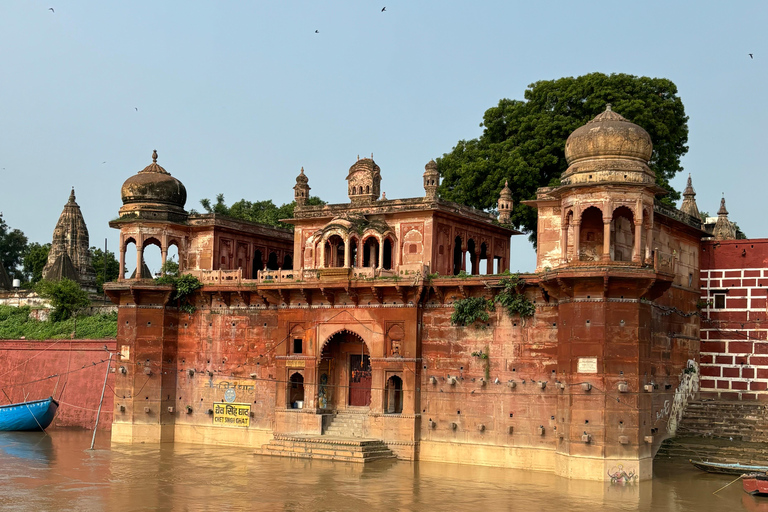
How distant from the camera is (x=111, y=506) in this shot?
63.9 feet

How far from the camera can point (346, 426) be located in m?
27.1

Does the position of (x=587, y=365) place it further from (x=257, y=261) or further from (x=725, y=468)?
(x=257, y=261)

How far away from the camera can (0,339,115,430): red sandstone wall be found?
108 feet

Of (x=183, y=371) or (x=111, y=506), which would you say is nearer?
(x=111, y=506)

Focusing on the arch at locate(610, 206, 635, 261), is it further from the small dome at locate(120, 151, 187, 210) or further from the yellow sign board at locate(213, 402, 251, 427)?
the small dome at locate(120, 151, 187, 210)

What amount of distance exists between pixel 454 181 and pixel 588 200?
13100 millimetres

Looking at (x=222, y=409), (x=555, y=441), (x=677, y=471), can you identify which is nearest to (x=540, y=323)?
(x=555, y=441)

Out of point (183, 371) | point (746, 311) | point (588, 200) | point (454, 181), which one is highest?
point (454, 181)

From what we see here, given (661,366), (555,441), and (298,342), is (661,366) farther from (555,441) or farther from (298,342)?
(298,342)

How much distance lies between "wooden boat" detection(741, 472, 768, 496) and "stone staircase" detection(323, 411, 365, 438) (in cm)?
1005

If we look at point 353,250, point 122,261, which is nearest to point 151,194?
point 122,261

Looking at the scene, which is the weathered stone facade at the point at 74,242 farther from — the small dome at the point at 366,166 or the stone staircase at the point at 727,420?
the stone staircase at the point at 727,420

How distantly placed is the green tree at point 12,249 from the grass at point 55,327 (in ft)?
99.2

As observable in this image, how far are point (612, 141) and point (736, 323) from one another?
697cm
